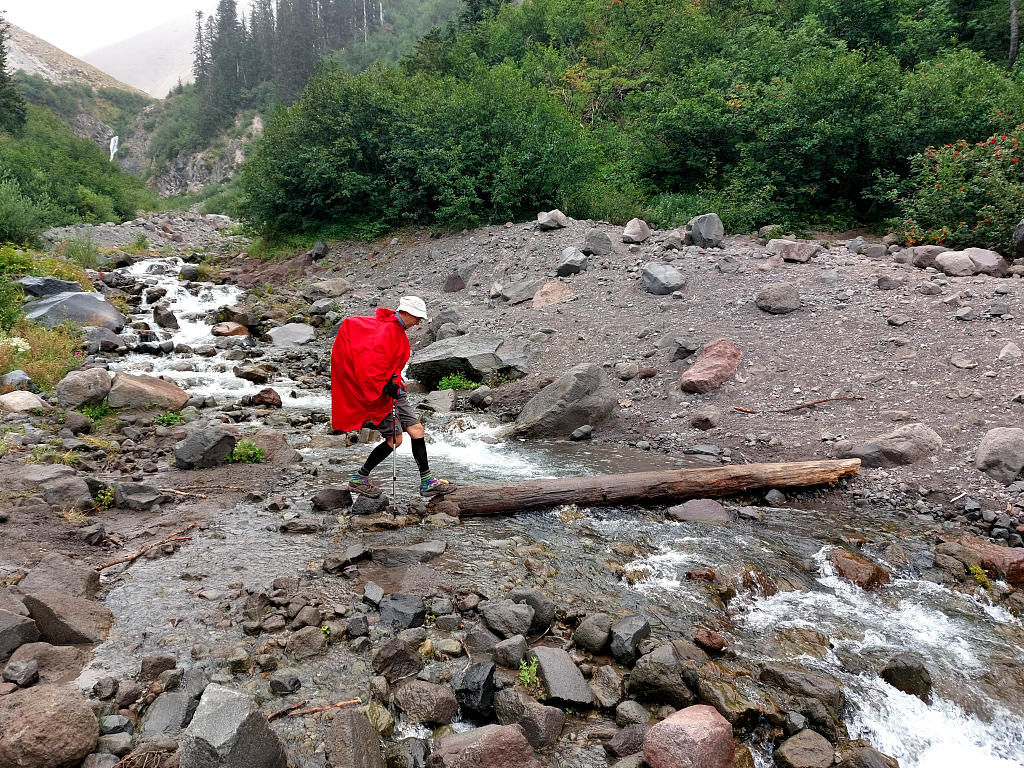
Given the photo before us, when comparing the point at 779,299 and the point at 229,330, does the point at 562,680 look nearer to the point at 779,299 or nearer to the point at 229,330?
the point at 779,299

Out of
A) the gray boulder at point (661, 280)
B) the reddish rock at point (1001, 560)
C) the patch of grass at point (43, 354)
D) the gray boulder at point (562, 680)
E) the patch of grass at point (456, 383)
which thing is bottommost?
the reddish rock at point (1001, 560)

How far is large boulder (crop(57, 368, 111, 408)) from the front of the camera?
8641 mm

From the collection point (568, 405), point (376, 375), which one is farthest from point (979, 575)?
point (376, 375)

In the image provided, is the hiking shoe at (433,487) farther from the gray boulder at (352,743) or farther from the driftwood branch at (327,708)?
the gray boulder at (352,743)

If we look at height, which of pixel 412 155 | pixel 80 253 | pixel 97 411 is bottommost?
pixel 97 411

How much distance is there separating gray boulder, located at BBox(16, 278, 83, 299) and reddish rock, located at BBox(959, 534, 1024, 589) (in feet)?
60.0

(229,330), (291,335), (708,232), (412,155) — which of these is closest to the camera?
(708,232)

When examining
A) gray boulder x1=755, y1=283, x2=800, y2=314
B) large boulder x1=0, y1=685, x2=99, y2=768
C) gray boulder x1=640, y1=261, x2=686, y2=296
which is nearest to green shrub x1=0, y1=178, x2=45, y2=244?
gray boulder x1=640, y1=261, x2=686, y2=296

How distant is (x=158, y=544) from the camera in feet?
17.0

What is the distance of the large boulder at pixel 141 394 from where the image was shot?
29.1ft

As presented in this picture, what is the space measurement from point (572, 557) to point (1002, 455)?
5.24 metres

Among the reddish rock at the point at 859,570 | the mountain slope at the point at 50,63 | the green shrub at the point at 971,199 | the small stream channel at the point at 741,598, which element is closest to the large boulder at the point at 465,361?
the small stream channel at the point at 741,598

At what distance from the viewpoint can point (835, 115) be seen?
16906 millimetres

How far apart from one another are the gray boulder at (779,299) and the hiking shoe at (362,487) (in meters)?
7.97
